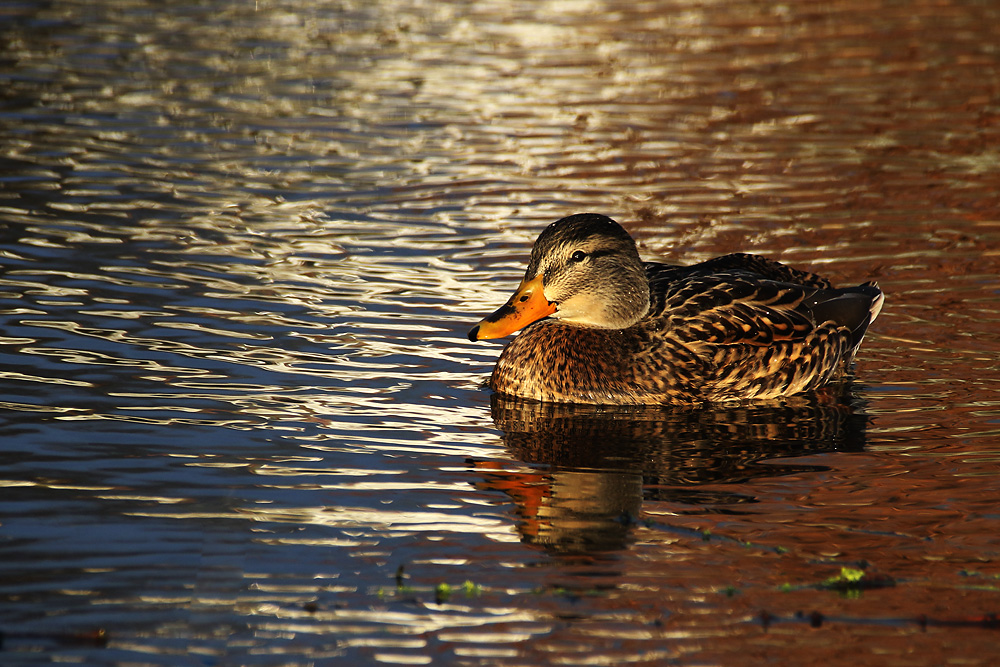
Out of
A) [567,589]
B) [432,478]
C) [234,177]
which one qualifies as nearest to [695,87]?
[234,177]

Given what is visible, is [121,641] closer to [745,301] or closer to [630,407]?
[630,407]

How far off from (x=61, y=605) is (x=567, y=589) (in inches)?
87.8

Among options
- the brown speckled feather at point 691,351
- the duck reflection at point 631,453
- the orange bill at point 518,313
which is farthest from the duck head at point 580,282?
the duck reflection at point 631,453

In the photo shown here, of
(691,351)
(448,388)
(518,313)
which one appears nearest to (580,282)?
(518,313)

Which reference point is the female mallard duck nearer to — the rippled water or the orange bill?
the orange bill

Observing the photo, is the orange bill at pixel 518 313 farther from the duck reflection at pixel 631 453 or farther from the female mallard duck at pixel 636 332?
the duck reflection at pixel 631 453

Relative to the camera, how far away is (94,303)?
1027 centimetres

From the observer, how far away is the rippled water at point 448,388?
18.9 ft

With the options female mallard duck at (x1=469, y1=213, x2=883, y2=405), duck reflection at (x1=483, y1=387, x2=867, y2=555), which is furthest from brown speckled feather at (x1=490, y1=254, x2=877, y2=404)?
duck reflection at (x1=483, y1=387, x2=867, y2=555)

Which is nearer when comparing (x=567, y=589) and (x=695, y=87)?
(x=567, y=589)

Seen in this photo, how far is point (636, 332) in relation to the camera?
9.11 m

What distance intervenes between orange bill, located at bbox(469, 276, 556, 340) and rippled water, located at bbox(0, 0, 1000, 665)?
1.73 ft

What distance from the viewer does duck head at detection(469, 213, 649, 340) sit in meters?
8.85

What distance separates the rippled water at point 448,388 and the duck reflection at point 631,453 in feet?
0.10
